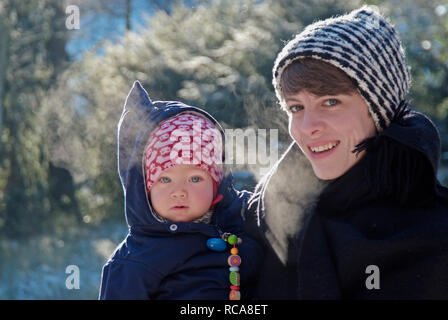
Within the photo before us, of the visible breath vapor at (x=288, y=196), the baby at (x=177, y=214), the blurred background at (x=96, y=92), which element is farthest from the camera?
the blurred background at (x=96, y=92)

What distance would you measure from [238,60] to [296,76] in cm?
396

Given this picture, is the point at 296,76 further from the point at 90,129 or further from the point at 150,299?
the point at 90,129

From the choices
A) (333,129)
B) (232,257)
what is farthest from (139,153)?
(333,129)

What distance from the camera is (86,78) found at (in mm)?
8930

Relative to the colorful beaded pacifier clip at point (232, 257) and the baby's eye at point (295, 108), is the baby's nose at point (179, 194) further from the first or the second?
the baby's eye at point (295, 108)

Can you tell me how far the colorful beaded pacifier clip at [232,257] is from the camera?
225cm

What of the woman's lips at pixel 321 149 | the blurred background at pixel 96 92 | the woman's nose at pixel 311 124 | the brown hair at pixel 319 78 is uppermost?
the blurred background at pixel 96 92

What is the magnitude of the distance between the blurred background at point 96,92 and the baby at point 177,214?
211 cm

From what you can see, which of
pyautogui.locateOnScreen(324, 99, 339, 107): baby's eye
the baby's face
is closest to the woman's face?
pyautogui.locateOnScreen(324, 99, 339, 107): baby's eye

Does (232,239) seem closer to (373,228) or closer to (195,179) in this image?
(195,179)

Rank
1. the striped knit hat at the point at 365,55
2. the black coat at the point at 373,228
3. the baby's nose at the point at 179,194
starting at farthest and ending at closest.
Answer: the baby's nose at the point at 179,194 < the striped knit hat at the point at 365,55 < the black coat at the point at 373,228

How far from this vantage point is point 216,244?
94.2 inches

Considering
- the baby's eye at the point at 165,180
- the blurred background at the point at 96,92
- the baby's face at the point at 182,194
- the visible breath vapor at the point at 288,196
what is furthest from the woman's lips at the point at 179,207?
the blurred background at the point at 96,92
